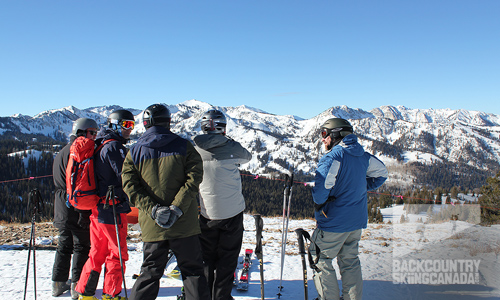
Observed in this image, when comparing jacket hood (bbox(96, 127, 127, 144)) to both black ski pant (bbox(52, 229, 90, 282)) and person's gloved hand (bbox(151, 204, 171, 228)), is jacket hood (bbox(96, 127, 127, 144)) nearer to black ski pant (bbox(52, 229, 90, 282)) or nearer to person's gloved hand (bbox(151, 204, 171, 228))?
black ski pant (bbox(52, 229, 90, 282))

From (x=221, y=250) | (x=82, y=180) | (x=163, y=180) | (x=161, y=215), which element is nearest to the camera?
(x=161, y=215)

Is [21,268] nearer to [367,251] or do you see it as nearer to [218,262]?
[218,262]

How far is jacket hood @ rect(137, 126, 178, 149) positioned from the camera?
3467 millimetres

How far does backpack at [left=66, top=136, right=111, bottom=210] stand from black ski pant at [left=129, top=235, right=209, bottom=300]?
4.83 ft

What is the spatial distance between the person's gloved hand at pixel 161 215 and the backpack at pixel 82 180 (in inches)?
61.7

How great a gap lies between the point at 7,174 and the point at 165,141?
14274cm

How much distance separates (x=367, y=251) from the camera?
7.46 meters

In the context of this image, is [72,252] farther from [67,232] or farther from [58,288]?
[58,288]

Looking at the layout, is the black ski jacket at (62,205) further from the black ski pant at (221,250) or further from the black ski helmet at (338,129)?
the black ski helmet at (338,129)

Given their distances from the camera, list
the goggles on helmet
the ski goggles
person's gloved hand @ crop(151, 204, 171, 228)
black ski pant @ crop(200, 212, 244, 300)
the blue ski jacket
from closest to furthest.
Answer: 1. person's gloved hand @ crop(151, 204, 171, 228)
2. the blue ski jacket
3. black ski pant @ crop(200, 212, 244, 300)
4. the goggles on helmet
5. the ski goggles

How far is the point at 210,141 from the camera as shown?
4.08 metres

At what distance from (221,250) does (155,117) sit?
210 centimetres

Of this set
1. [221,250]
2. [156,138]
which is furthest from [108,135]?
[221,250]

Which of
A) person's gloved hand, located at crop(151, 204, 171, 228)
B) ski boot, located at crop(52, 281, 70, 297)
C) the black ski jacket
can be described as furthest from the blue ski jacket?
ski boot, located at crop(52, 281, 70, 297)
